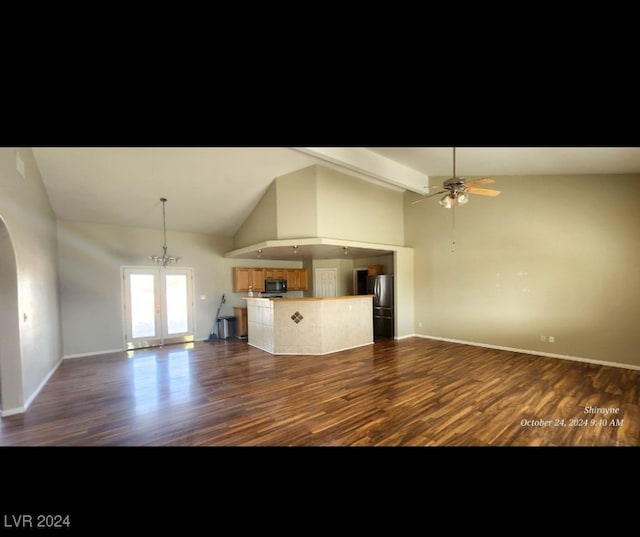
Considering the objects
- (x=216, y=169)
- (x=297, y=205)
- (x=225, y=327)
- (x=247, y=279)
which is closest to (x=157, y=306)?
(x=225, y=327)

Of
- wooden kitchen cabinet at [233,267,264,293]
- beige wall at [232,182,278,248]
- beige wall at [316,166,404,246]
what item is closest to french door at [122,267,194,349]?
wooden kitchen cabinet at [233,267,264,293]

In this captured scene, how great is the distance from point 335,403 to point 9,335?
3.87 metres

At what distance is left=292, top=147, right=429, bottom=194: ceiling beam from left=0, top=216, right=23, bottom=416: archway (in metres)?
3.87

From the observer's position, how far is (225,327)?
707 cm

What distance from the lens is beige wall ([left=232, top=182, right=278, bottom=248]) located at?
560 cm

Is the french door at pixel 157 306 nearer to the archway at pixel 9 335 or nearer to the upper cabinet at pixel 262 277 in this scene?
the upper cabinet at pixel 262 277

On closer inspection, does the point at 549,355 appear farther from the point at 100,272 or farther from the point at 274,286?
the point at 100,272

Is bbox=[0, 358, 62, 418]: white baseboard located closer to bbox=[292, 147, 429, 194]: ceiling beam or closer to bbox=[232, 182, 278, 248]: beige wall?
bbox=[232, 182, 278, 248]: beige wall

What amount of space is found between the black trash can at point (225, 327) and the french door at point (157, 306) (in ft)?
2.37

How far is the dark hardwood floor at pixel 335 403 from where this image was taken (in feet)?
7.75
